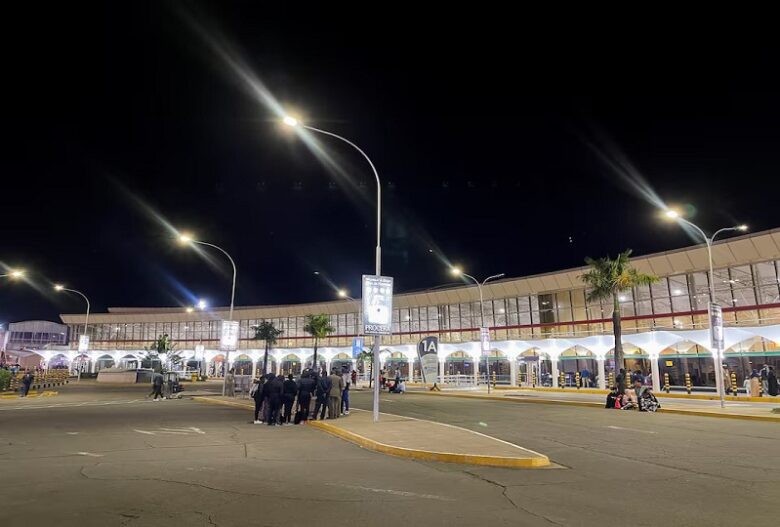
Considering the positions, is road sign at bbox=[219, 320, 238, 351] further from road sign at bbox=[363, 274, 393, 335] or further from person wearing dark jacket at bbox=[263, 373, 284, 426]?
road sign at bbox=[363, 274, 393, 335]

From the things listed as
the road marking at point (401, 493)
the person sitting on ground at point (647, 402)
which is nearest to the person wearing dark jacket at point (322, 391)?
the road marking at point (401, 493)

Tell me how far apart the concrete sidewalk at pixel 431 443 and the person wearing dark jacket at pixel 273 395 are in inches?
52.3

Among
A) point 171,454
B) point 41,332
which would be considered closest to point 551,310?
point 171,454

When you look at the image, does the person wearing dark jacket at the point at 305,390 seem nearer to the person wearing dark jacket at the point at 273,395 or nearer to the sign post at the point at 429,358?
the person wearing dark jacket at the point at 273,395

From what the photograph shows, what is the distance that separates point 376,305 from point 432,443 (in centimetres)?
590

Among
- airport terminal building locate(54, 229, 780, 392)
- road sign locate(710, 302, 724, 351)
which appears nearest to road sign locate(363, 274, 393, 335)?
road sign locate(710, 302, 724, 351)

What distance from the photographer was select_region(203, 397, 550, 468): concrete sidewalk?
31.6 ft

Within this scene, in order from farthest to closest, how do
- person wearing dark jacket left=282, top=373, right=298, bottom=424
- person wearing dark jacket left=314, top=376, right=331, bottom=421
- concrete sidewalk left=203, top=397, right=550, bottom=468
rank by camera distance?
1. person wearing dark jacket left=314, top=376, right=331, bottom=421
2. person wearing dark jacket left=282, top=373, right=298, bottom=424
3. concrete sidewalk left=203, top=397, right=550, bottom=468

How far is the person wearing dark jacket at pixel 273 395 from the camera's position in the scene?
1644 centimetres

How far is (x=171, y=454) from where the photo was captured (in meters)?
10.6

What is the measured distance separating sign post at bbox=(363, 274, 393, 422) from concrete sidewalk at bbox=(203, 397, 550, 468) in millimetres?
1390

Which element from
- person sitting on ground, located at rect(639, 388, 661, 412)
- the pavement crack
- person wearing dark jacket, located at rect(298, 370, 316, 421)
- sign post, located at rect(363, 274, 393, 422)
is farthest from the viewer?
person sitting on ground, located at rect(639, 388, 661, 412)

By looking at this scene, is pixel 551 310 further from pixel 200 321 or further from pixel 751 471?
pixel 200 321

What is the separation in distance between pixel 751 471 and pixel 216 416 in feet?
57.7
